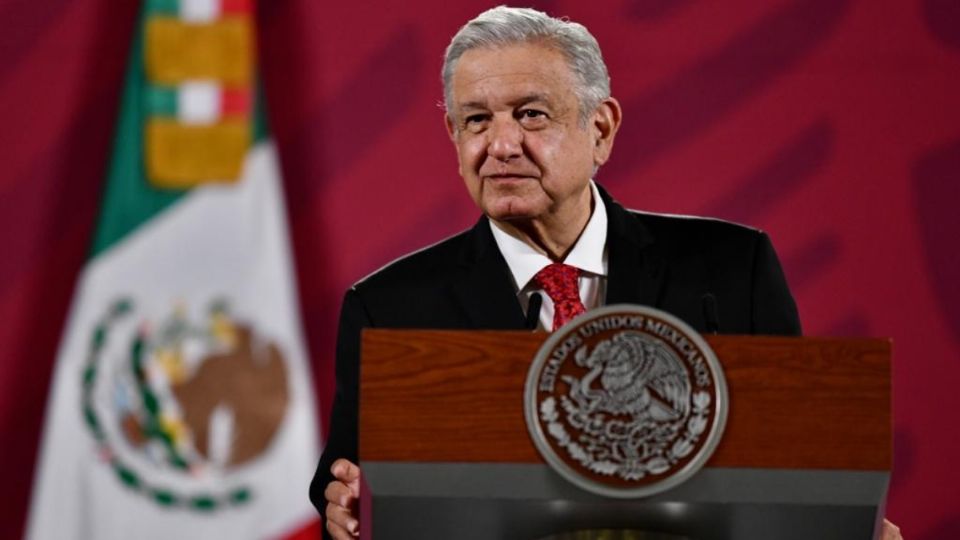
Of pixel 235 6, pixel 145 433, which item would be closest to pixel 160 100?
pixel 235 6

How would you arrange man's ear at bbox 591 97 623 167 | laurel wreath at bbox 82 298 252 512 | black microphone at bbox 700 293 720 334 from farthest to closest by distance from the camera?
laurel wreath at bbox 82 298 252 512 → man's ear at bbox 591 97 623 167 → black microphone at bbox 700 293 720 334

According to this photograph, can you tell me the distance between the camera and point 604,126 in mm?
1762

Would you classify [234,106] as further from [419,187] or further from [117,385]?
[117,385]

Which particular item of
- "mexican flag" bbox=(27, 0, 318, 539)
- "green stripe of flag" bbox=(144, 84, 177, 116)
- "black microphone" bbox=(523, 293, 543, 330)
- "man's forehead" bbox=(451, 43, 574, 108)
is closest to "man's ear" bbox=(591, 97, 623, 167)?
"man's forehead" bbox=(451, 43, 574, 108)

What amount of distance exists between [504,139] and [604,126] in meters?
0.22

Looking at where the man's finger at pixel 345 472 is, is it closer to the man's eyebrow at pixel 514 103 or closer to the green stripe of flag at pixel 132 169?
the man's eyebrow at pixel 514 103

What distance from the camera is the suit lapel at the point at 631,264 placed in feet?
5.21

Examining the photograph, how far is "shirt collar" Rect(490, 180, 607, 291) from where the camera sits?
5.44 ft

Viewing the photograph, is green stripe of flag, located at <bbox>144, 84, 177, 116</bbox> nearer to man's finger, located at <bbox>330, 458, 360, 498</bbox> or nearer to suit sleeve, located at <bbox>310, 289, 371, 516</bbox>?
suit sleeve, located at <bbox>310, 289, 371, 516</bbox>

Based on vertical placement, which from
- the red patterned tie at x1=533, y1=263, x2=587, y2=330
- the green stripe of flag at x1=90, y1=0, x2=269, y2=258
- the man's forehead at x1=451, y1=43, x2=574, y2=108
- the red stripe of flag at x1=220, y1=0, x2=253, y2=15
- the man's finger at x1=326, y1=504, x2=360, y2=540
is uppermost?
the red stripe of flag at x1=220, y1=0, x2=253, y2=15

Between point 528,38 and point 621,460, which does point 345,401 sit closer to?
point 528,38

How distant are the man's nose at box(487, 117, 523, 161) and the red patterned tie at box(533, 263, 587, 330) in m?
0.15

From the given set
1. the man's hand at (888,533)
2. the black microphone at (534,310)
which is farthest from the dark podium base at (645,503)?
the black microphone at (534,310)

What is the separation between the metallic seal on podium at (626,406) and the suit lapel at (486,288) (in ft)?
1.63
